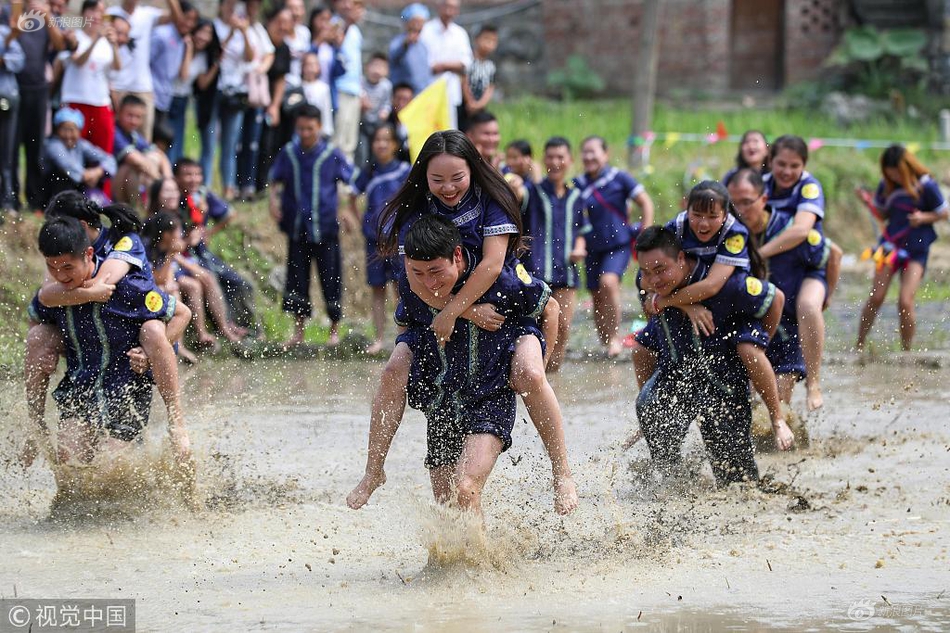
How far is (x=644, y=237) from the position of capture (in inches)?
258

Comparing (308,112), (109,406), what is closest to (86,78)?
(308,112)

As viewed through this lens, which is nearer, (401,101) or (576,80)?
(401,101)

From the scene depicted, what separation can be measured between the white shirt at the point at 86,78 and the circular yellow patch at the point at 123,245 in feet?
14.5

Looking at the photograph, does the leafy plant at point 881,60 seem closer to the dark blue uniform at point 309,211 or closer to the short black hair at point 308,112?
the dark blue uniform at point 309,211

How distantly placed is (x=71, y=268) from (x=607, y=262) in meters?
5.28

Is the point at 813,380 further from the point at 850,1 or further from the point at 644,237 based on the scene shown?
the point at 850,1

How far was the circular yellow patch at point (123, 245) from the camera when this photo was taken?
657 centimetres

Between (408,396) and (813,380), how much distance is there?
313 centimetres

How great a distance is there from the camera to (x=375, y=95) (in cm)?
1328

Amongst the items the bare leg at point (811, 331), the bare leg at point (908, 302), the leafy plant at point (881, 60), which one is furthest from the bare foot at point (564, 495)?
the leafy plant at point (881, 60)

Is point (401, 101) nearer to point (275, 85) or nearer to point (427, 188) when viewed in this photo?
point (275, 85)

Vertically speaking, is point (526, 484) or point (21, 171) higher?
point (21, 171)

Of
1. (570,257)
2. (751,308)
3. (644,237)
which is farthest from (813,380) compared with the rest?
(570,257)

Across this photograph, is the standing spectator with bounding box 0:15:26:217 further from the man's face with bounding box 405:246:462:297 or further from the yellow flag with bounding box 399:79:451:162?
the man's face with bounding box 405:246:462:297
